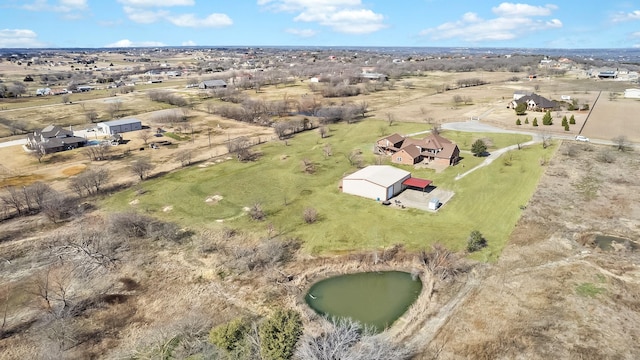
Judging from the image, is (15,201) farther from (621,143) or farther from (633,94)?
(633,94)

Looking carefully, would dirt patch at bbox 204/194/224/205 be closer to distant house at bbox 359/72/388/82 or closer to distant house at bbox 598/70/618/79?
distant house at bbox 359/72/388/82

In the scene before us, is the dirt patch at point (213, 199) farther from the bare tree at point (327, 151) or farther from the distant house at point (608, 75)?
the distant house at point (608, 75)

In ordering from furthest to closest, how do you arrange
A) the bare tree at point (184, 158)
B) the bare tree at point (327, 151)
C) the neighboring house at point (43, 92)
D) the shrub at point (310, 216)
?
the neighboring house at point (43, 92)
the bare tree at point (327, 151)
the bare tree at point (184, 158)
the shrub at point (310, 216)

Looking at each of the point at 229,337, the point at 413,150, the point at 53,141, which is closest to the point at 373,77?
the point at 413,150

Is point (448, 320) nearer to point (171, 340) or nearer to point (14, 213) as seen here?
point (171, 340)

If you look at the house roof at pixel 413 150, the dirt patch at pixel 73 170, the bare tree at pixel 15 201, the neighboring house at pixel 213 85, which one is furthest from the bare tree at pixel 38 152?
the neighboring house at pixel 213 85

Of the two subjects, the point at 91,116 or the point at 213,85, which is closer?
the point at 91,116
